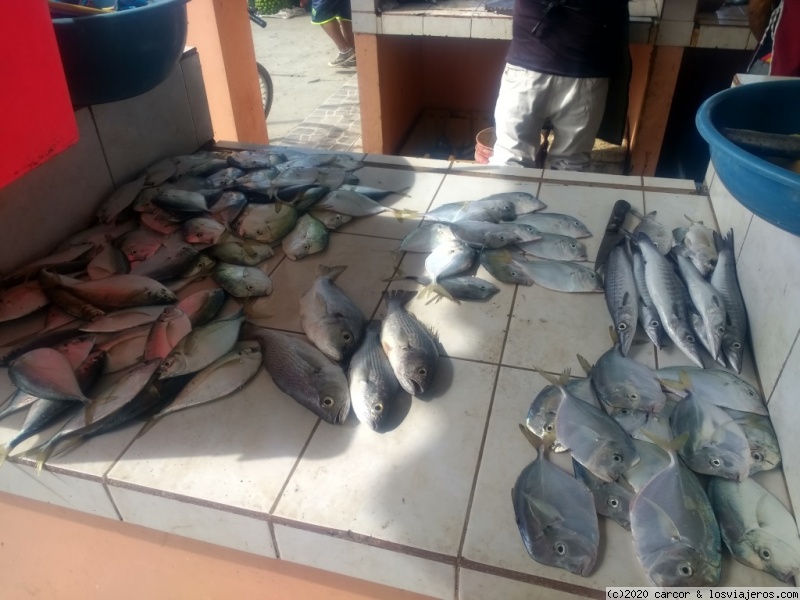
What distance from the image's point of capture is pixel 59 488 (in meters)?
1.55

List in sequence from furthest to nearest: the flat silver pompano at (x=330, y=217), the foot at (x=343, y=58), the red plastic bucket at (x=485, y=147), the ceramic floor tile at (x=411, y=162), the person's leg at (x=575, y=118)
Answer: the foot at (x=343, y=58)
the red plastic bucket at (x=485, y=147)
the person's leg at (x=575, y=118)
the ceramic floor tile at (x=411, y=162)
the flat silver pompano at (x=330, y=217)

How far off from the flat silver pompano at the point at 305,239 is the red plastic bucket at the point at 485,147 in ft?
6.36

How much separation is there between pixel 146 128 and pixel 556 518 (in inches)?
91.8

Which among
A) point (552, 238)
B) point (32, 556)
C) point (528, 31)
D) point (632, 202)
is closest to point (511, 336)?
point (552, 238)

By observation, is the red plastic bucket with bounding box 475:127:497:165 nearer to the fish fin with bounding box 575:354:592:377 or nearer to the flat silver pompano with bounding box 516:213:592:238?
the flat silver pompano with bounding box 516:213:592:238

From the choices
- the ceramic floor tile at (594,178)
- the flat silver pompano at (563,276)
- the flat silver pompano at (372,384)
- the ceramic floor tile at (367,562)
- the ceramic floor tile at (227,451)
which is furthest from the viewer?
the ceramic floor tile at (594,178)

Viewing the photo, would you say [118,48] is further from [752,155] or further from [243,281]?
[752,155]

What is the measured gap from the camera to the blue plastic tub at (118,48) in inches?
73.0

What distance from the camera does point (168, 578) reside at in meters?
1.74

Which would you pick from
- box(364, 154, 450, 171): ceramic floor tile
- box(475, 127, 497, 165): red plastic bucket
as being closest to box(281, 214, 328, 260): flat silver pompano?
box(364, 154, 450, 171): ceramic floor tile

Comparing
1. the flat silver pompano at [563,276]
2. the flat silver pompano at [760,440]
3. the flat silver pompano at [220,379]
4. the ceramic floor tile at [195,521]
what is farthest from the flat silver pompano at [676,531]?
the flat silver pompano at [220,379]

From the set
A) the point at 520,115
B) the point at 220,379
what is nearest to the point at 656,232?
the point at 520,115

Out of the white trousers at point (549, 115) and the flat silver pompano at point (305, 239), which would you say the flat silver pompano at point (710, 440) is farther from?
the white trousers at point (549, 115)

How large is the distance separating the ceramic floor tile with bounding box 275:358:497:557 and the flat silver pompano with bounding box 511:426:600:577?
14cm
